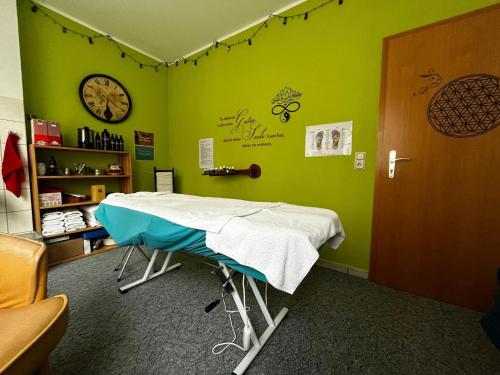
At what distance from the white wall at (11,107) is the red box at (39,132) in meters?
0.07

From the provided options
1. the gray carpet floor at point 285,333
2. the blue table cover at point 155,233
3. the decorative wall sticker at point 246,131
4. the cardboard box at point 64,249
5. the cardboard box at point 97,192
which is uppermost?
the decorative wall sticker at point 246,131

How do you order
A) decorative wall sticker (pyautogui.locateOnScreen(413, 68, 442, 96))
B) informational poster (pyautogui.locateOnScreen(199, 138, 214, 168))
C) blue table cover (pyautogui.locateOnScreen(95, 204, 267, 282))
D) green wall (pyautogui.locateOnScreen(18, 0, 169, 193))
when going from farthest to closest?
informational poster (pyautogui.locateOnScreen(199, 138, 214, 168)), green wall (pyautogui.locateOnScreen(18, 0, 169, 193)), decorative wall sticker (pyautogui.locateOnScreen(413, 68, 442, 96)), blue table cover (pyautogui.locateOnScreen(95, 204, 267, 282))

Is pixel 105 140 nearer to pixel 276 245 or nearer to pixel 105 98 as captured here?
pixel 105 98

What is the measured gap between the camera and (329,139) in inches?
77.0

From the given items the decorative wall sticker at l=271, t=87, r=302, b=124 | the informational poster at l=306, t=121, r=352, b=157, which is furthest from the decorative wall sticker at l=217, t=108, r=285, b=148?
the informational poster at l=306, t=121, r=352, b=157

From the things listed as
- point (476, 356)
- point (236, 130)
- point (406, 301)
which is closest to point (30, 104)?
point (236, 130)

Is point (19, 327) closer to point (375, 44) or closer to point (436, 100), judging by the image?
point (436, 100)

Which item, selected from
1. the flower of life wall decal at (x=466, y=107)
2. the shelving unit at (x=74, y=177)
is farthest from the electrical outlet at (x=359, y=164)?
the shelving unit at (x=74, y=177)

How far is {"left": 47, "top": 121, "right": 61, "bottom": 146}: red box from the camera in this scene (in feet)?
6.75

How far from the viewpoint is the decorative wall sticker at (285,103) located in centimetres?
212

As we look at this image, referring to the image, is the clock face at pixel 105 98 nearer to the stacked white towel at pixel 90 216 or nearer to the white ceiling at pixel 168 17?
the white ceiling at pixel 168 17

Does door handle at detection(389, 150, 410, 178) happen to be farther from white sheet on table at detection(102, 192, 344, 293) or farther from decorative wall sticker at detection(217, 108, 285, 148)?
decorative wall sticker at detection(217, 108, 285, 148)

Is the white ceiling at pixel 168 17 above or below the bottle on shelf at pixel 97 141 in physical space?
above

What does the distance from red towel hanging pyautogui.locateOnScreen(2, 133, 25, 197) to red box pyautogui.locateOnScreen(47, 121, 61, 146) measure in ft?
0.77
